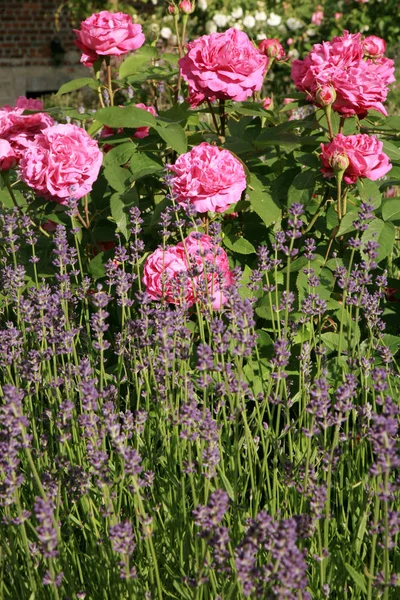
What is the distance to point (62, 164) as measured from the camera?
90.2 inches

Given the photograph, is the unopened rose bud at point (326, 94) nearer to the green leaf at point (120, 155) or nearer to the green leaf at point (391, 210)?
the green leaf at point (391, 210)

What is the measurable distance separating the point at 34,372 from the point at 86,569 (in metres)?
0.48

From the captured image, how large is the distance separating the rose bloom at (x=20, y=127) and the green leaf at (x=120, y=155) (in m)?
0.26

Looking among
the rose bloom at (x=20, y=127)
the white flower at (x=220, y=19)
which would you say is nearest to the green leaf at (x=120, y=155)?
the rose bloom at (x=20, y=127)

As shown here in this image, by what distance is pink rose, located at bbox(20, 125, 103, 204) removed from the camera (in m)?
2.29

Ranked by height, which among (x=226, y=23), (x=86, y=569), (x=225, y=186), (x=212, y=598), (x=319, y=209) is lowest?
(x=226, y=23)

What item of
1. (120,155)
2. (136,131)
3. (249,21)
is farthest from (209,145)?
(249,21)

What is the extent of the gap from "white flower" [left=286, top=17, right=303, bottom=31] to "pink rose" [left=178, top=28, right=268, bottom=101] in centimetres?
806

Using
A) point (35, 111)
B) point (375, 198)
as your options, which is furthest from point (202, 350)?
point (35, 111)

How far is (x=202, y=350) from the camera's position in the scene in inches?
56.4

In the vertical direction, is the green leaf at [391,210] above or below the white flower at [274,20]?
above

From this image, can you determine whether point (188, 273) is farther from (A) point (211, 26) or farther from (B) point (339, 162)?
(A) point (211, 26)

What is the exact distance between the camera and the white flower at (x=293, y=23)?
993 centimetres

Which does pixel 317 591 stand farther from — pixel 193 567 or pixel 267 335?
pixel 267 335
